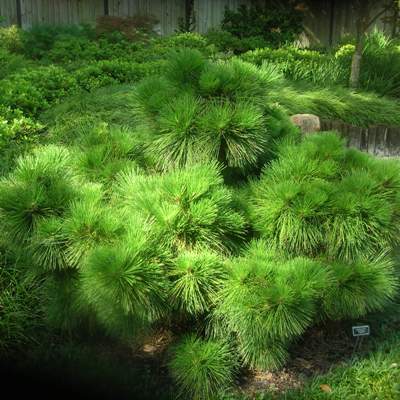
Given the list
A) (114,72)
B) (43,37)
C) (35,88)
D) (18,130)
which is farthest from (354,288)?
(43,37)

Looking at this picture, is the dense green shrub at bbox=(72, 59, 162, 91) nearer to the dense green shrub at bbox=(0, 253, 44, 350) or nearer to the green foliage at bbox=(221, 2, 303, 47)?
the dense green shrub at bbox=(0, 253, 44, 350)

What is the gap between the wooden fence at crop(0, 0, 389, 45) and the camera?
1514 cm

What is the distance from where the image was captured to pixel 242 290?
294 cm

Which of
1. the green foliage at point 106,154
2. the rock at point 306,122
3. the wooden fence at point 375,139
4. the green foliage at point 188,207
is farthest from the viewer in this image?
the wooden fence at point 375,139

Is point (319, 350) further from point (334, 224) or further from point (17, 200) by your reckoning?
point (17, 200)

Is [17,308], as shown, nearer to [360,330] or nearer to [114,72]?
[360,330]

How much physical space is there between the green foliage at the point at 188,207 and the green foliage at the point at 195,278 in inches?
4.2

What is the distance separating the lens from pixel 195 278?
2934 millimetres

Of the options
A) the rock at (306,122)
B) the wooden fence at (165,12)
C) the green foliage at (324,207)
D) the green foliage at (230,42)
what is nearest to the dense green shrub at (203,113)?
the green foliage at (324,207)

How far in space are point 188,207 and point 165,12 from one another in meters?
15.0

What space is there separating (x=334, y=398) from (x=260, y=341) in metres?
0.60

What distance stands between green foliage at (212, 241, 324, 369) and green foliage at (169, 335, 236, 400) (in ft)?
0.39

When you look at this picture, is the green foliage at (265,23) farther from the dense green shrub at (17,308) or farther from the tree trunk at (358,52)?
the dense green shrub at (17,308)

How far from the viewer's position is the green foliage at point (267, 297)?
113 inches
